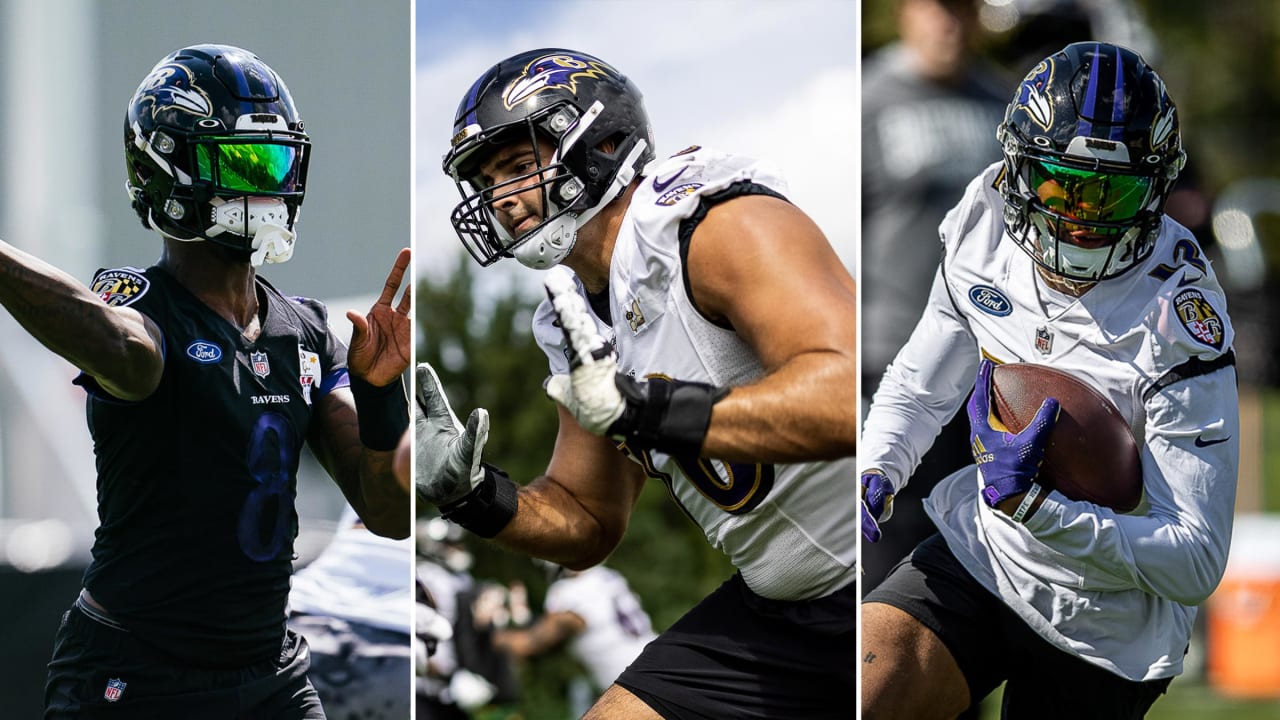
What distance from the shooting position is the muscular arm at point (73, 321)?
112 inches

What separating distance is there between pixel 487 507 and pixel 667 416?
762 millimetres

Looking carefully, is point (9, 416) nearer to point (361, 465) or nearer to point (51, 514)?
point (51, 514)

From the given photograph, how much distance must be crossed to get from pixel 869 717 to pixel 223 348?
1.65 metres

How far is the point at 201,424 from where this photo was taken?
3.10 m

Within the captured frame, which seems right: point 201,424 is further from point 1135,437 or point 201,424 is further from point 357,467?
point 1135,437

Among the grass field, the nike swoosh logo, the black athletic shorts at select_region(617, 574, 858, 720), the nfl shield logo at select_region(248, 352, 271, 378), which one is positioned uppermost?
the nike swoosh logo

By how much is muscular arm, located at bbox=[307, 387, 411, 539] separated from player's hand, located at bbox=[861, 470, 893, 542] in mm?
1156

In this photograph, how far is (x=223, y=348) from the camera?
3.13m

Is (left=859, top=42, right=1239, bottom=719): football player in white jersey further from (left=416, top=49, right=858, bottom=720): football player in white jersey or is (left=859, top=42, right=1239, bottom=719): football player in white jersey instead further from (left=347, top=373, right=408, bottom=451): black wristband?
(left=347, top=373, right=408, bottom=451): black wristband

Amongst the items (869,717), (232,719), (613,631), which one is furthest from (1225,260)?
(232,719)

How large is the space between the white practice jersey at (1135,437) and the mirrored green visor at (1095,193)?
0.10 meters

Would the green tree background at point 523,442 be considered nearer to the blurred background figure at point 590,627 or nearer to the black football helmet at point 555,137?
the blurred background figure at point 590,627

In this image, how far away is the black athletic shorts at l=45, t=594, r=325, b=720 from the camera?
10.1 feet

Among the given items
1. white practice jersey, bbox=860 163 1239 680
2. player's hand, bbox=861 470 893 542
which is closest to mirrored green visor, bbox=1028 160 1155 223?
white practice jersey, bbox=860 163 1239 680
